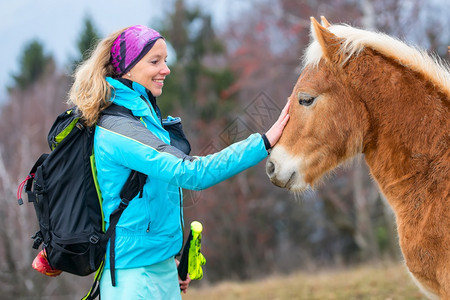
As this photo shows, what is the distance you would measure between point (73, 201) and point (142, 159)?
1.62 feet

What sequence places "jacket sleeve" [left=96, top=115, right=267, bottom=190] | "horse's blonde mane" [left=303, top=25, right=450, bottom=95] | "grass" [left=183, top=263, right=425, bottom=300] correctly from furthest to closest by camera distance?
"grass" [left=183, top=263, right=425, bottom=300], "horse's blonde mane" [left=303, top=25, right=450, bottom=95], "jacket sleeve" [left=96, top=115, right=267, bottom=190]

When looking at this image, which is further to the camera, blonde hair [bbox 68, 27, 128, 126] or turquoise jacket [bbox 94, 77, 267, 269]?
blonde hair [bbox 68, 27, 128, 126]

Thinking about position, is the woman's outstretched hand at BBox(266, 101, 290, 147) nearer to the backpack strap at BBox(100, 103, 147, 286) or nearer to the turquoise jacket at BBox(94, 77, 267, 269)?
the turquoise jacket at BBox(94, 77, 267, 269)

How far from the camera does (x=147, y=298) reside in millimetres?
2715

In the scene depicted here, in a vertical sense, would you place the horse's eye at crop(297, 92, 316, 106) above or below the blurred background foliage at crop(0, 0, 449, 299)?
above

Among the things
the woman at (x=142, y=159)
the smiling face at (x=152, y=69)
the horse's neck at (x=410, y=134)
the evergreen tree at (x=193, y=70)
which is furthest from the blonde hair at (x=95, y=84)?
the evergreen tree at (x=193, y=70)

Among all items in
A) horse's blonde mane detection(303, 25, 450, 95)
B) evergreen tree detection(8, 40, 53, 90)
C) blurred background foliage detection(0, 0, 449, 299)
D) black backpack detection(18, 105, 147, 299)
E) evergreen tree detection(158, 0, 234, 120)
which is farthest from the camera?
evergreen tree detection(8, 40, 53, 90)

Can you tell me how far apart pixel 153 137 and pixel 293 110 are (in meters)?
0.92

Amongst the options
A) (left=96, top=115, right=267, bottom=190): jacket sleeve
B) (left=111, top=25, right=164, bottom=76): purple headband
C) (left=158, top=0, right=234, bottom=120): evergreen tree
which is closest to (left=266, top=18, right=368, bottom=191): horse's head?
(left=96, top=115, right=267, bottom=190): jacket sleeve

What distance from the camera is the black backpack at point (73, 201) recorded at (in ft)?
8.82

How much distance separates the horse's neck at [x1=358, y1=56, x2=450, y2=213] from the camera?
2.83 metres

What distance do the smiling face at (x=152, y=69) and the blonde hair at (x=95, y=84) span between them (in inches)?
6.5

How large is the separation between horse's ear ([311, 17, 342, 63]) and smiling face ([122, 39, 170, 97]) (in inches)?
37.7

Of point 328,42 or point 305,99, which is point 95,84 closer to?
point 305,99
